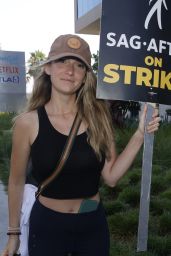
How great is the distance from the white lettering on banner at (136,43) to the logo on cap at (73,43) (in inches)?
29.4

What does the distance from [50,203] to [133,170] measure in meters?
5.30

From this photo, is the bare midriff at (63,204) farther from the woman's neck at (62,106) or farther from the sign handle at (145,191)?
the sign handle at (145,191)

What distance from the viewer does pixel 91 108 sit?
2371 millimetres

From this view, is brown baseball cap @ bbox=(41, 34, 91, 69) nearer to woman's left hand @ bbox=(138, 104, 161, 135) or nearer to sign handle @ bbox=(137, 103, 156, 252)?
woman's left hand @ bbox=(138, 104, 161, 135)

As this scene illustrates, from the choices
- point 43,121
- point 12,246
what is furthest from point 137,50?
point 12,246

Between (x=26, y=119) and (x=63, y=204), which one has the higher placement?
(x=26, y=119)

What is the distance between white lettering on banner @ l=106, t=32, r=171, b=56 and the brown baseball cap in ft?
2.40

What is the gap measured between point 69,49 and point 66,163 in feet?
1.82

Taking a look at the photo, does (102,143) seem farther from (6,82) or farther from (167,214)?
(6,82)

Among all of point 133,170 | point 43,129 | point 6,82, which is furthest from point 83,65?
point 6,82

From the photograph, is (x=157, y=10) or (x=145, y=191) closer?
(x=157, y=10)

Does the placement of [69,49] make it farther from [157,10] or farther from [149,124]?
[157,10]

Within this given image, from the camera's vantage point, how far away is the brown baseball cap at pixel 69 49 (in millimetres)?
2256

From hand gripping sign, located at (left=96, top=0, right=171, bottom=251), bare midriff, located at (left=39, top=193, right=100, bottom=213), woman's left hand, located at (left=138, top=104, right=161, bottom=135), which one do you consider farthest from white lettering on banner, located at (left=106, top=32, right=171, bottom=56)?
bare midriff, located at (left=39, top=193, right=100, bottom=213)
